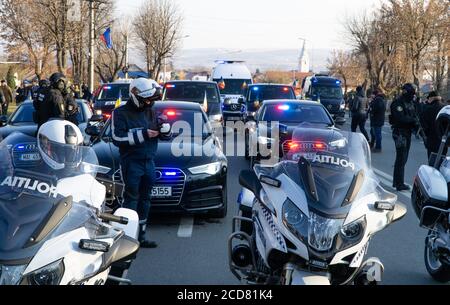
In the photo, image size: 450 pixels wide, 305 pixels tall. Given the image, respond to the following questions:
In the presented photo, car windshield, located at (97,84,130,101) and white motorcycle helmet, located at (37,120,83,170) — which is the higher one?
white motorcycle helmet, located at (37,120,83,170)

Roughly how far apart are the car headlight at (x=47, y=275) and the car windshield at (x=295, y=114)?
10378 mm

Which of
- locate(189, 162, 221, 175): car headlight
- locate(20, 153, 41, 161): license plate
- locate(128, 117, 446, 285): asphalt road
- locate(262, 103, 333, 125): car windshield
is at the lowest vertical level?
locate(128, 117, 446, 285): asphalt road

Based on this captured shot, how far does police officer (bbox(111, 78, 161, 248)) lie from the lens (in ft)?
22.5

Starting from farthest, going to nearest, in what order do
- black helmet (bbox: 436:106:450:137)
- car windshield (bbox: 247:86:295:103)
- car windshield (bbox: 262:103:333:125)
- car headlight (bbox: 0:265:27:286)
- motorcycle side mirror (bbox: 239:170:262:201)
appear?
car windshield (bbox: 247:86:295:103) < car windshield (bbox: 262:103:333:125) < black helmet (bbox: 436:106:450:137) < motorcycle side mirror (bbox: 239:170:262:201) < car headlight (bbox: 0:265:27:286)

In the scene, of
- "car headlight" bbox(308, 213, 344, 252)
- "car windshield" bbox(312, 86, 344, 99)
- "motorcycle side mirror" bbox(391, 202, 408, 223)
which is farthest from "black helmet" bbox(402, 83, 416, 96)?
"car windshield" bbox(312, 86, 344, 99)

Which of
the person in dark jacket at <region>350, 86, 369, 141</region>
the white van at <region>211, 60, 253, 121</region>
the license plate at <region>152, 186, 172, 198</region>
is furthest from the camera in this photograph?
the white van at <region>211, 60, 253, 121</region>

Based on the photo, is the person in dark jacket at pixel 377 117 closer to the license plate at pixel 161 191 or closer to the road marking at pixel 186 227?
the road marking at pixel 186 227

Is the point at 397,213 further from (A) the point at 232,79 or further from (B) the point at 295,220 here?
(A) the point at 232,79

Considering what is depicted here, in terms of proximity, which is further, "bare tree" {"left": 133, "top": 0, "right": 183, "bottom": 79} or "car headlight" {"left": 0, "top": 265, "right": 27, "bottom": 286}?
"bare tree" {"left": 133, "top": 0, "right": 183, "bottom": 79}

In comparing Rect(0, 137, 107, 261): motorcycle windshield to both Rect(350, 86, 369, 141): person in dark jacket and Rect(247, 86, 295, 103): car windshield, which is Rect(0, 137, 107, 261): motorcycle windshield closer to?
Rect(350, 86, 369, 141): person in dark jacket

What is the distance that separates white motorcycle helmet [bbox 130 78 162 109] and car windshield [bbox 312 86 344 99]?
24.7 meters

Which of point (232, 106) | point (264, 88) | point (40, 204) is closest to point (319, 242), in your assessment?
point (40, 204)
